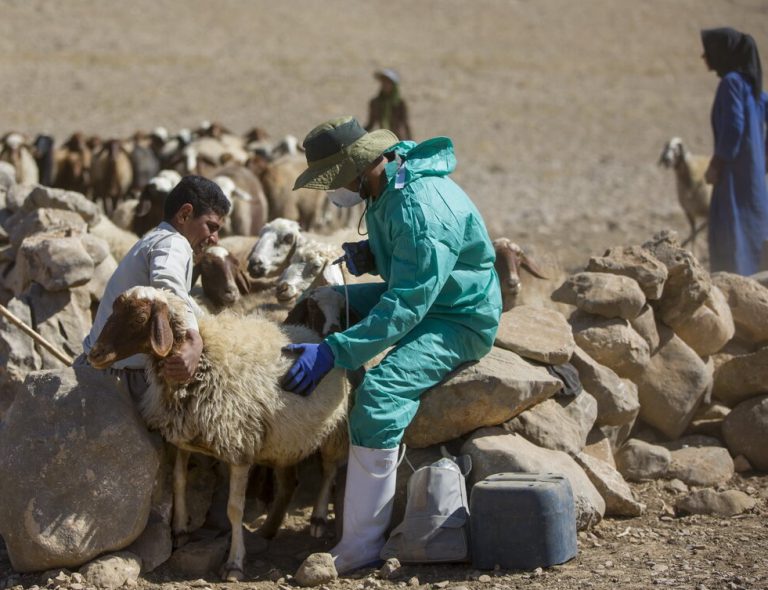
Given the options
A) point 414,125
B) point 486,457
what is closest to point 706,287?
point 486,457

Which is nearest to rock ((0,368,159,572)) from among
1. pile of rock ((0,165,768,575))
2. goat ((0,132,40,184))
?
pile of rock ((0,165,768,575))

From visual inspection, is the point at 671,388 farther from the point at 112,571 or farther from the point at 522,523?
the point at 112,571

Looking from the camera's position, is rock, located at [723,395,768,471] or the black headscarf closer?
rock, located at [723,395,768,471]

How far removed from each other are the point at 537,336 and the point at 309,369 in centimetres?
142

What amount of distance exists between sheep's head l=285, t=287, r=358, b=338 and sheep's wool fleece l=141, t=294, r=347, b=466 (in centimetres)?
38

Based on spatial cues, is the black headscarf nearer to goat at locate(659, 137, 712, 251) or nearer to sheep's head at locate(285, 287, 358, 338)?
A: goat at locate(659, 137, 712, 251)

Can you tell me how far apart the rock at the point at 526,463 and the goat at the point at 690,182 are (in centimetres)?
753

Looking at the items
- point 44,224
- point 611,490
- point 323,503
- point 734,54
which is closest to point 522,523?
point 611,490

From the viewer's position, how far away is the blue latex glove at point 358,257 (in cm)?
525

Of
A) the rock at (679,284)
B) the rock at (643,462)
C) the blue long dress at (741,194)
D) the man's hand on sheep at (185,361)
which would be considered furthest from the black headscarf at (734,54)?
the man's hand on sheep at (185,361)

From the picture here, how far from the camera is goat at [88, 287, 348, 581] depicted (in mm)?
4535

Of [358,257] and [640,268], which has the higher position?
[358,257]

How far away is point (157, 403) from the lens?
480 centimetres

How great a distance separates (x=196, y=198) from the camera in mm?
5004
